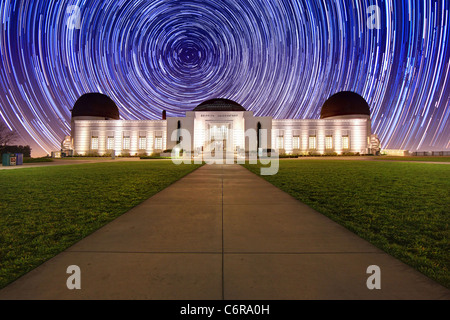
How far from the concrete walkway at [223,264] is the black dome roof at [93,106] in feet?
211

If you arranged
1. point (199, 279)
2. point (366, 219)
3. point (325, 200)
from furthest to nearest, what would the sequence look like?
point (325, 200) → point (366, 219) → point (199, 279)

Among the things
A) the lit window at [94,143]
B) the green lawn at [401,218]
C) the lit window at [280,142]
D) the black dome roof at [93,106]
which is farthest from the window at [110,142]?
the green lawn at [401,218]

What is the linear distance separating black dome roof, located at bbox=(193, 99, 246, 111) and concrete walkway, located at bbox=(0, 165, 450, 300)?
2252 inches

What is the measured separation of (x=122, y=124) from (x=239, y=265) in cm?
6043

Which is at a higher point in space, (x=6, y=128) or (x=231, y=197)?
(x=6, y=128)

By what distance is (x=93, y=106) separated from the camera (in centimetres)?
6119

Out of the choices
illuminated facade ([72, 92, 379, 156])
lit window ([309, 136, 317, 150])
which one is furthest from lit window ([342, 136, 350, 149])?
lit window ([309, 136, 317, 150])

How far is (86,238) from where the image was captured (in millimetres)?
4121

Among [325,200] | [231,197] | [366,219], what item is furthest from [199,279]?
[325,200]

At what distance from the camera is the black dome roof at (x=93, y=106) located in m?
60.7

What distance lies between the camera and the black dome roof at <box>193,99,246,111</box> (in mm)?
61003
